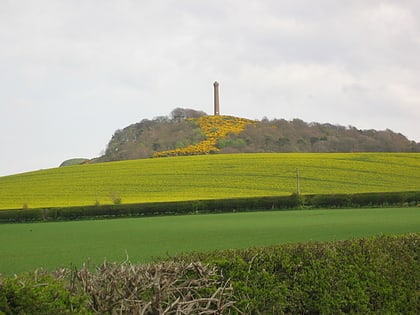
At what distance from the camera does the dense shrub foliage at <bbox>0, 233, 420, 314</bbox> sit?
3.31 metres

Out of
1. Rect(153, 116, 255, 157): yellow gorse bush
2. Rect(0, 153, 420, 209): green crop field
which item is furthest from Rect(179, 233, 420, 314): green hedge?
Rect(153, 116, 255, 157): yellow gorse bush

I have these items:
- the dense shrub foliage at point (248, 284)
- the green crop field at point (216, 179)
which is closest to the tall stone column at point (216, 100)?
the green crop field at point (216, 179)

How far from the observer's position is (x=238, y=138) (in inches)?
2891

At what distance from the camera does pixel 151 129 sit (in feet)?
264

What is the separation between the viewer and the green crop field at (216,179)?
40.3 m

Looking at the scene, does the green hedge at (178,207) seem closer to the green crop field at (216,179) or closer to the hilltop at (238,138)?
the green crop field at (216,179)

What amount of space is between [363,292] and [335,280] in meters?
0.32

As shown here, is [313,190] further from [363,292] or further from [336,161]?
[363,292]

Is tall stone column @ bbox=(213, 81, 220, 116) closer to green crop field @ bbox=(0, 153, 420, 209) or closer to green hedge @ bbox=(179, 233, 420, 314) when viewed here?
green crop field @ bbox=(0, 153, 420, 209)

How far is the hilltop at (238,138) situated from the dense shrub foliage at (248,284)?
61.9m

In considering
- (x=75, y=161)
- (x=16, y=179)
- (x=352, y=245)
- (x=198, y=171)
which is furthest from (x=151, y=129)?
(x=352, y=245)

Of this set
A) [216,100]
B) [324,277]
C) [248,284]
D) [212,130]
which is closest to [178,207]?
[324,277]

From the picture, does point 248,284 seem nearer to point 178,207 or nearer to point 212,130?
point 178,207

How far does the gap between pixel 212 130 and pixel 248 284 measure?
7443 centimetres
